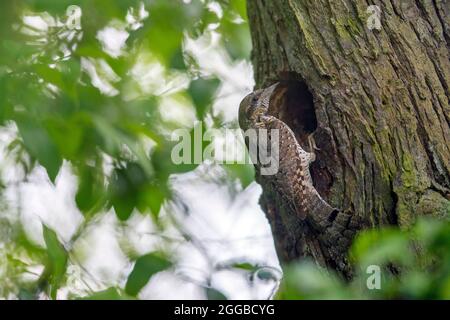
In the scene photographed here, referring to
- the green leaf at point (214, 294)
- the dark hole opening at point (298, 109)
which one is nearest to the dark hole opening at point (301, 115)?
the dark hole opening at point (298, 109)

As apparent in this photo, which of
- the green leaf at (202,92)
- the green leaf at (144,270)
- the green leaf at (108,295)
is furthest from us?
the green leaf at (202,92)

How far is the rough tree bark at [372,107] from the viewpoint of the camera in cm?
360

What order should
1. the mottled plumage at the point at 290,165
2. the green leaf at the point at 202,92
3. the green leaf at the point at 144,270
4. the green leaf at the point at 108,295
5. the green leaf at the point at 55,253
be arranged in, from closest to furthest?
the green leaf at the point at 108,295, the green leaf at the point at 144,270, the green leaf at the point at 55,253, the mottled plumage at the point at 290,165, the green leaf at the point at 202,92

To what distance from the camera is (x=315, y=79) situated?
3.88m

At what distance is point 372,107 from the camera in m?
3.72

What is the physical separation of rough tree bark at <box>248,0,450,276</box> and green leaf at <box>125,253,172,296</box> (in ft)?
2.39

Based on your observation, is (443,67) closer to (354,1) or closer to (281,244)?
(354,1)

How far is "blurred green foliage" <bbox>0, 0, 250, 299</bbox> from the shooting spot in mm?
3781

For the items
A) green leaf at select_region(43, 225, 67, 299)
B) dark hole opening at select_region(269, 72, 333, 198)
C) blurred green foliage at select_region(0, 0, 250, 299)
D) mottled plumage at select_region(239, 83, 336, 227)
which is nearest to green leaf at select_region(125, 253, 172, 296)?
blurred green foliage at select_region(0, 0, 250, 299)

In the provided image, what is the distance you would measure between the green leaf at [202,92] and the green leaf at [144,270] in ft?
3.63

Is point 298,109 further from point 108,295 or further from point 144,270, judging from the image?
point 108,295

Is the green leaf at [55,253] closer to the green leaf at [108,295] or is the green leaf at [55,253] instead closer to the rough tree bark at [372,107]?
the green leaf at [108,295]

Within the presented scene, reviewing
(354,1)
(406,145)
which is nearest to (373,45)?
(354,1)

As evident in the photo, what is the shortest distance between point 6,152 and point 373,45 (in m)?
1.91
